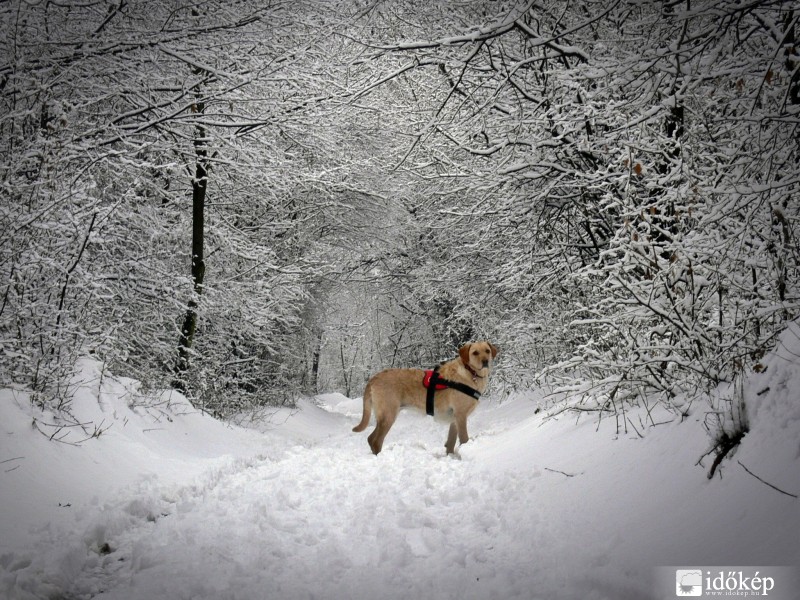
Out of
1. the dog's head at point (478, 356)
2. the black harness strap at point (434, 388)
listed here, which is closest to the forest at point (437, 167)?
the dog's head at point (478, 356)

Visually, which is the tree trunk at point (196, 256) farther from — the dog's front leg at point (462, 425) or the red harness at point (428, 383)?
the dog's front leg at point (462, 425)

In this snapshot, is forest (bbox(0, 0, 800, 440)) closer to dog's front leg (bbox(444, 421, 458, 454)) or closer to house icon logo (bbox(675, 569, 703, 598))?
house icon logo (bbox(675, 569, 703, 598))

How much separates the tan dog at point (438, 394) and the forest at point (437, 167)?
827 mm

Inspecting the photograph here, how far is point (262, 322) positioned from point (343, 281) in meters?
6.84

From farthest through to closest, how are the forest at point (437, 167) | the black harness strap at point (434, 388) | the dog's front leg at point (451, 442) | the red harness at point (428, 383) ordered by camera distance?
the red harness at point (428, 383), the black harness strap at point (434, 388), the dog's front leg at point (451, 442), the forest at point (437, 167)

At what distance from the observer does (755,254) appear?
124 inches

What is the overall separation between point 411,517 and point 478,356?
138 inches

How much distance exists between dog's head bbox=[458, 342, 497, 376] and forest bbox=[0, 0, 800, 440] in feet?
2.27

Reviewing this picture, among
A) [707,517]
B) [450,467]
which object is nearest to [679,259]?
[707,517]

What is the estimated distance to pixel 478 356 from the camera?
666 cm

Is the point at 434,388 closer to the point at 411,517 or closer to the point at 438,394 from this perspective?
the point at 438,394

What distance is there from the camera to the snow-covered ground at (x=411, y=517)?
2.28 metres

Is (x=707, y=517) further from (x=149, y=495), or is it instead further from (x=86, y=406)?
(x=86, y=406)

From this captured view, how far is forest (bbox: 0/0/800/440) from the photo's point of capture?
A: 312 cm
